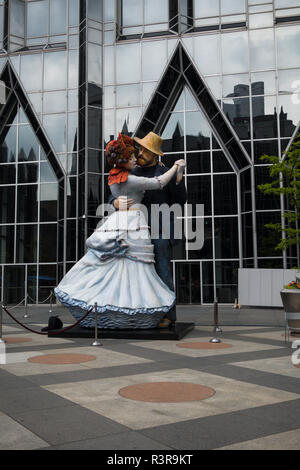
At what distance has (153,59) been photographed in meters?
24.3

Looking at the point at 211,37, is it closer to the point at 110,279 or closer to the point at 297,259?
the point at 297,259

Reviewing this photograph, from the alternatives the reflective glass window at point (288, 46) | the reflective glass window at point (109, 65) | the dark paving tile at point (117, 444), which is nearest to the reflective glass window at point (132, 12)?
the reflective glass window at point (109, 65)

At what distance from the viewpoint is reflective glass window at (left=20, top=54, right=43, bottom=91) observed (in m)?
25.4

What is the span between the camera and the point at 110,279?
420 inches

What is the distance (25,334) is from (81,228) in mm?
12448

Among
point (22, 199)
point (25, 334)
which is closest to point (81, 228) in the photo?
point (22, 199)

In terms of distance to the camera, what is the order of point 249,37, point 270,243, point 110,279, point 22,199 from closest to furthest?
1. point 110,279
2. point 270,243
3. point 249,37
4. point 22,199

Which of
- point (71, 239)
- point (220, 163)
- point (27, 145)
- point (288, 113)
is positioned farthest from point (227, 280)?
point (27, 145)

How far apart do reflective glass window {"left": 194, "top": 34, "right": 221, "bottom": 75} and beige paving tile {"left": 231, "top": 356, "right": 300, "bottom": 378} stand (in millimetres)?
18820

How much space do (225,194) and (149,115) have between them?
226 inches

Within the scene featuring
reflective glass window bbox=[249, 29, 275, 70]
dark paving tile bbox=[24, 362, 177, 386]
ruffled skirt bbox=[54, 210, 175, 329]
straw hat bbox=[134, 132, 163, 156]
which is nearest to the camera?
dark paving tile bbox=[24, 362, 177, 386]

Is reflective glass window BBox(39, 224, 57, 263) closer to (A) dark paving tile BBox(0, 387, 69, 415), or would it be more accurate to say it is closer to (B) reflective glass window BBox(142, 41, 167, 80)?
(B) reflective glass window BBox(142, 41, 167, 80)

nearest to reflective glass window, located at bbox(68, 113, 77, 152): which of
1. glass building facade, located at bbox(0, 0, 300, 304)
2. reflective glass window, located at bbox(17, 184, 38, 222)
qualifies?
glass building facade, located at bbox(0, 0, 300, 304)

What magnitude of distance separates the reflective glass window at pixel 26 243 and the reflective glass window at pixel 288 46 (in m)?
15.3
